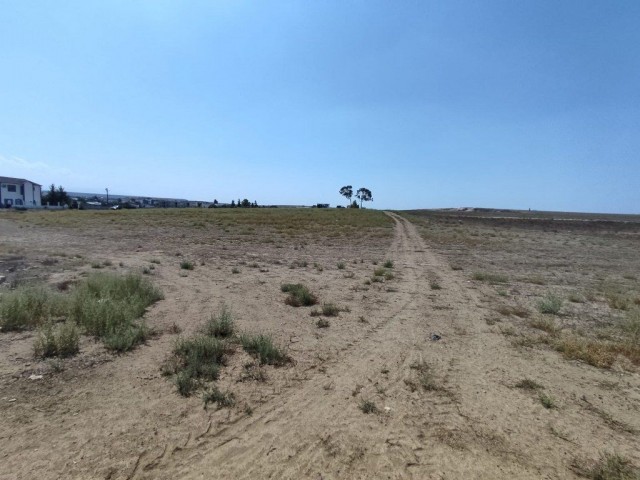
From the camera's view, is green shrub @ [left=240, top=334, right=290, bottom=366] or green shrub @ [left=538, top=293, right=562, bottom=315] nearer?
green shrub @ [left=240, top=334, right=290, bottom=366]

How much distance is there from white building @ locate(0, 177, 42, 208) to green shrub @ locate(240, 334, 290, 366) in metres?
118

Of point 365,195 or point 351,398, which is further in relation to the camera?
point 365,195

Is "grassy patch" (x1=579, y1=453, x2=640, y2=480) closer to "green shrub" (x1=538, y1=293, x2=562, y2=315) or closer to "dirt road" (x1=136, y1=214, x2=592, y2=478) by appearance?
"dirt road" (x1=136, y1=214, x2=592, y2=478)

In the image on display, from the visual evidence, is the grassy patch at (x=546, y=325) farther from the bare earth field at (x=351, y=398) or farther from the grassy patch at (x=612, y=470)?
the grassy patch at (x=612, y=470)

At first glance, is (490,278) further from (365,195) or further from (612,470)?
(365,195)

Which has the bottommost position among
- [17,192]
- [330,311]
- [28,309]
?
[330,311]

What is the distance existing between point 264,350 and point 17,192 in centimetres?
13063

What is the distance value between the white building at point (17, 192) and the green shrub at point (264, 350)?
388ft

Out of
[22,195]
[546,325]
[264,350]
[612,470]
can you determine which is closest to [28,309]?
[264,350]

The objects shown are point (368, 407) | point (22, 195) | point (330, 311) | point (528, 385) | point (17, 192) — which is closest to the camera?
point (368, 407)

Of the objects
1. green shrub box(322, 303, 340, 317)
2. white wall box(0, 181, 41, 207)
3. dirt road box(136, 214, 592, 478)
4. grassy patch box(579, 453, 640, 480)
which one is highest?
white wall box(0, 181, 41, 207)

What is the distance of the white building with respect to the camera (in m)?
102

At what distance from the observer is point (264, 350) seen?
612 centimetres

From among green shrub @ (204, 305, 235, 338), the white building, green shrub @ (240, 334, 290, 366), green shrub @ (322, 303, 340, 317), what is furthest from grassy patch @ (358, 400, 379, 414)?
the white building
